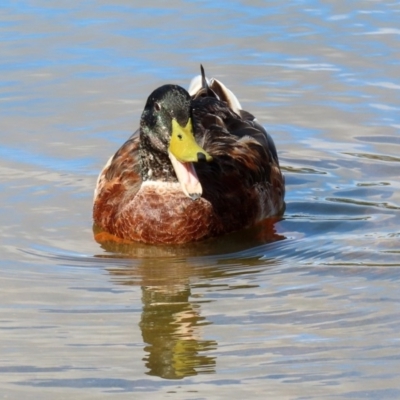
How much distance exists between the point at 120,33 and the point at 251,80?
72.1 inches

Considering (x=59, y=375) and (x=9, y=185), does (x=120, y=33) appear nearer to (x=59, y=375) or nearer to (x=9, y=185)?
(x=9, y=185)

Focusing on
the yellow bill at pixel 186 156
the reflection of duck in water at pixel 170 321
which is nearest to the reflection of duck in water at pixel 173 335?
the reflection of duck in water at pixel 170 321

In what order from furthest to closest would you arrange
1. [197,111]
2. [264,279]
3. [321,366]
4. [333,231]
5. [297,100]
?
[297,100]
[197,111]
[333,231]
[264,279]
[321,366]

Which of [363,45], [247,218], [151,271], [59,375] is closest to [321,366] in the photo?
[59,375]

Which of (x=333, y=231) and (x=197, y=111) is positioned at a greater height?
(x=197, y=111)

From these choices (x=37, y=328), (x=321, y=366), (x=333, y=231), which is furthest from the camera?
(x=333, y=231)

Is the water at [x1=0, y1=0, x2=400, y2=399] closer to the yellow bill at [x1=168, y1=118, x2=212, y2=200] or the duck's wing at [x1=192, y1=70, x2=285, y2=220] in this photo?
the duck's wing at [x1=192, y1=70, x2=285, y2=220]

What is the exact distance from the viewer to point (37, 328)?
7605mm

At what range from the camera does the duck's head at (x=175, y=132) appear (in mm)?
8961

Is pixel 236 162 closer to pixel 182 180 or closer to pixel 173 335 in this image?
pixel 182 180

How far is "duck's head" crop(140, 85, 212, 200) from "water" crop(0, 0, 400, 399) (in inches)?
23.7

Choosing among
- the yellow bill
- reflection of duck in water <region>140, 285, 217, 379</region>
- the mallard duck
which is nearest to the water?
reflection of duck in water <region>140, 285, 217, 379</region>

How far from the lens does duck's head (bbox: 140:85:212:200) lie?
8961mm

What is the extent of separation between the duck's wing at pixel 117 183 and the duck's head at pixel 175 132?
57 centimetres
